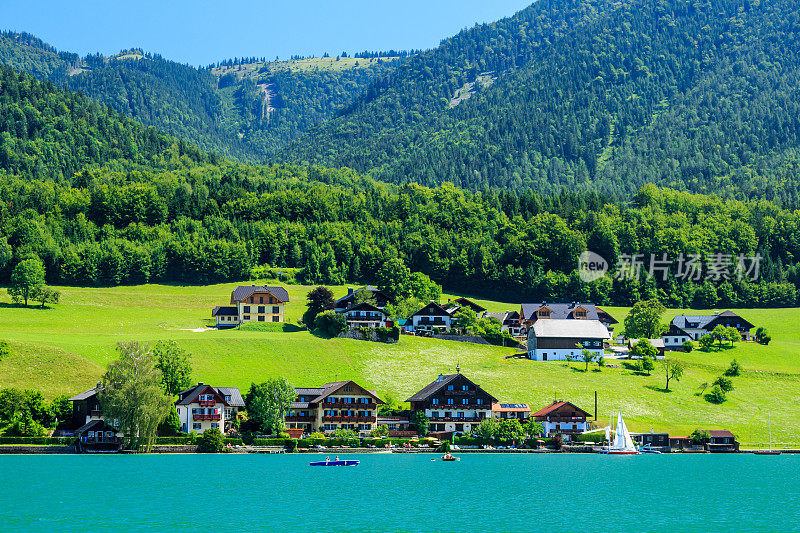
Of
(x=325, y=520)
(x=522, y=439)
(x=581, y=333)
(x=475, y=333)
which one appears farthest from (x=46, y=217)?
(x=325, y=520)

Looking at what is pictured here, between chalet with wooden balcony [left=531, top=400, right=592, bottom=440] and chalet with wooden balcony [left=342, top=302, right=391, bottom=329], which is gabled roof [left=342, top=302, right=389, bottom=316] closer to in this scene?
chalet with wooden balcony [left=342, top=302, right=391, bottom=329]

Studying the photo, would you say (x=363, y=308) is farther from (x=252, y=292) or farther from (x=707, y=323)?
(x=707, y=323)

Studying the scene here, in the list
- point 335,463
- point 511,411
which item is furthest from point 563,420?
point 335,463

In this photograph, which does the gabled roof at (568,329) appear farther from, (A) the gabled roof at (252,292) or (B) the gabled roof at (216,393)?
(B) the gabled roof at (216,393)

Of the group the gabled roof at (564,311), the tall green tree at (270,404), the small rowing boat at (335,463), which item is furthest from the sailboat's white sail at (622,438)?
the gabled roof at (564,311)

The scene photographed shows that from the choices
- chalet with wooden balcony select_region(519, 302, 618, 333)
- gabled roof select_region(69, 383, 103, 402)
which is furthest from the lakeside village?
chalet with wooden balcony select_region(519, 302, 618, 333)
